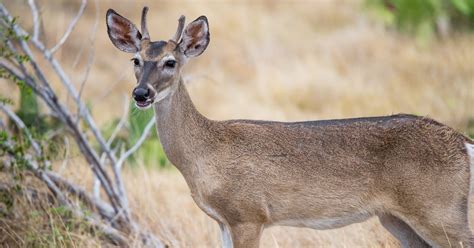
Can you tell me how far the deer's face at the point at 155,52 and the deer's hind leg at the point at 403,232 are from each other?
1702 mm

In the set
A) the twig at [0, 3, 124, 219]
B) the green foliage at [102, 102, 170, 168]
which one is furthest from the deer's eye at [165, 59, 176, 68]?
the green foliage at [102, 102, 170, 168]

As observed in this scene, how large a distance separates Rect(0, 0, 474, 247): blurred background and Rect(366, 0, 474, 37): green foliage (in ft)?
0.06

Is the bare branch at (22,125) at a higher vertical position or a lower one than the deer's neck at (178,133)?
lower

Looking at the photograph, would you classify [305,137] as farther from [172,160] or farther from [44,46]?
[44,46]

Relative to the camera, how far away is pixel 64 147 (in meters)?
8.42

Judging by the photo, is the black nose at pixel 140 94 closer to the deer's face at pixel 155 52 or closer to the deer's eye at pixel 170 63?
the deer's face at pixel 155 52

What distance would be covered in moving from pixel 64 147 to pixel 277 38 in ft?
27.6

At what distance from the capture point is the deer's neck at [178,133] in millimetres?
6293

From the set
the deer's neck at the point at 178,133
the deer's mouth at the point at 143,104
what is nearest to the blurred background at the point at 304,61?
the deer's neck at the point at 178,133

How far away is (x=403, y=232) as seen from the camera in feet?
21.1

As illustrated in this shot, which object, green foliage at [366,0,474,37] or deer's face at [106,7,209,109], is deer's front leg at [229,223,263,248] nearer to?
deer's face at [106,7,209,109]

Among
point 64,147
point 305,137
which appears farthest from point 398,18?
point 305,137

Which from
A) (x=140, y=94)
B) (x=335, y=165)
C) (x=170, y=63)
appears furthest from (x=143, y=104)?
(x=335, y=165)

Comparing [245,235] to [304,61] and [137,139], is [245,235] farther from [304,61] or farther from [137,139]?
[304,61]
